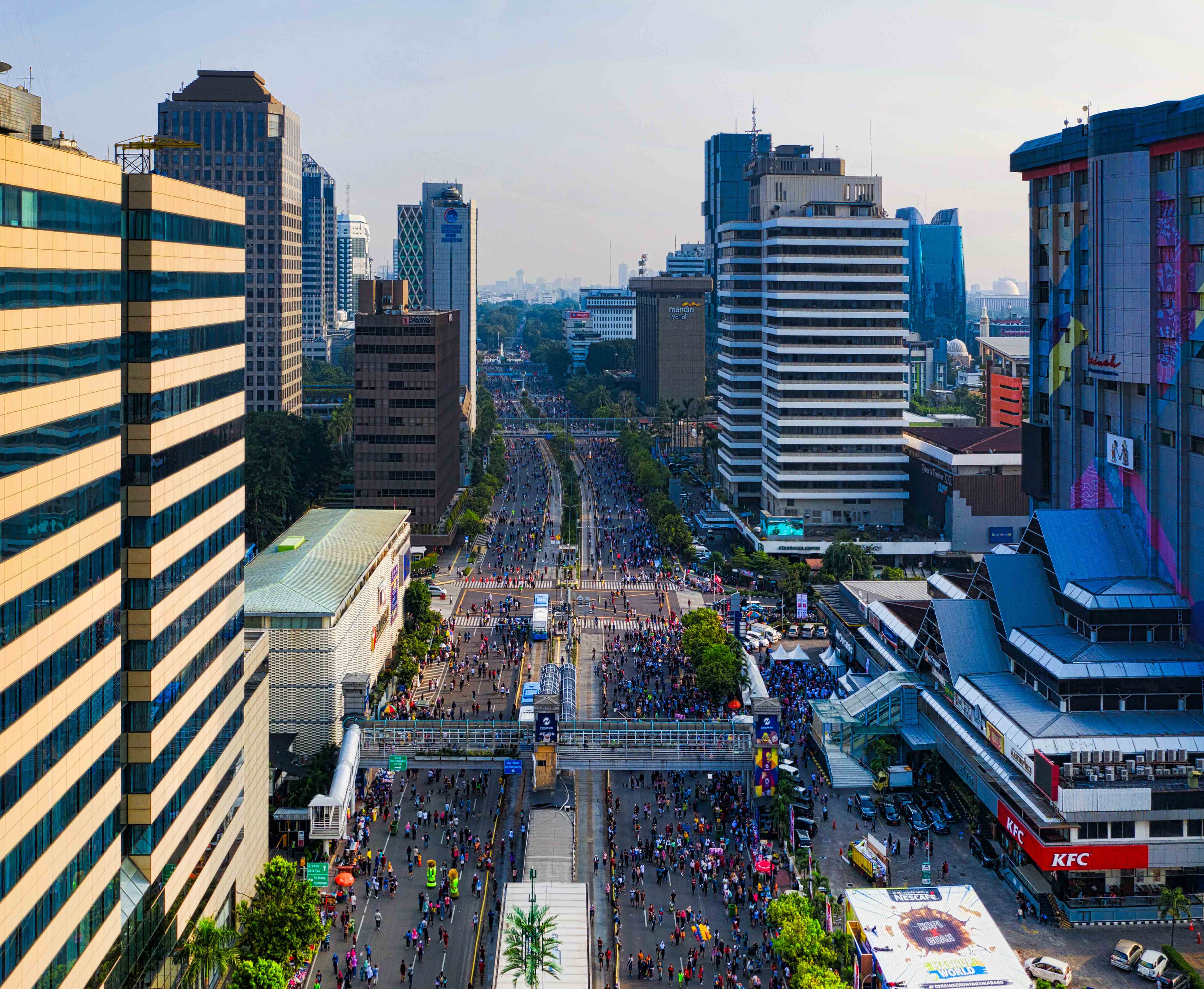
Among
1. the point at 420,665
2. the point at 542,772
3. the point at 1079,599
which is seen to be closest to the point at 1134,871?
the point at 1079,599

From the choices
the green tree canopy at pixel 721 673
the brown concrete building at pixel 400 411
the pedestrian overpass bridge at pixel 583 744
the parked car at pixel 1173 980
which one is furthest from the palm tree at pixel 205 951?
the brown concrete building at pixel 400 411

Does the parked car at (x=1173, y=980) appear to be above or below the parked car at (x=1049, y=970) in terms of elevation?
below

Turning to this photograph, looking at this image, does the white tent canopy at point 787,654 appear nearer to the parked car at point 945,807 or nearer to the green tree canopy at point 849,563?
the green tree canopy at point 849,563

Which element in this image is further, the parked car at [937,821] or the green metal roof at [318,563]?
the green metal roof at [318,563]

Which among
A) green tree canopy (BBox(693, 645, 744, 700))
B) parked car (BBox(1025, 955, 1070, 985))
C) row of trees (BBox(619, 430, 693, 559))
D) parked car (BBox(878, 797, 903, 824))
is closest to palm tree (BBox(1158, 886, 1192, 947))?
parked car (BBox(1025, 955, 1070, 985))

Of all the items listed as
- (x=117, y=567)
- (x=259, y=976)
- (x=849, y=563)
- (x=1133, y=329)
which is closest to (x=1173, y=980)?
(x=1133, y=329)

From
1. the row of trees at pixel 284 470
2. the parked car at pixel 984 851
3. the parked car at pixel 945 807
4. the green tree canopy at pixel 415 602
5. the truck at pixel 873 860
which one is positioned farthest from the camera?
the row of trees at pixel 284 470

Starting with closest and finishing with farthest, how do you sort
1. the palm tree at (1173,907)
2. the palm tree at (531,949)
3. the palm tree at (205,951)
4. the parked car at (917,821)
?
the palm tree at (205,951) → the palm tree at (531,949) → the palm tree at (1173,907) → the parked car at (917,821)

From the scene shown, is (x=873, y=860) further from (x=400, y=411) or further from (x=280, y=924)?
(x=400, y=411)
